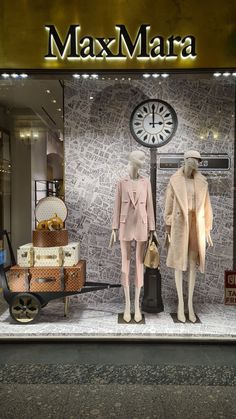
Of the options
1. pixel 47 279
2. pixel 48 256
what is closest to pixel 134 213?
pixel 48 256

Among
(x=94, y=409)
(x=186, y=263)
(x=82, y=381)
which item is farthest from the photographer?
(x=186, y=263)

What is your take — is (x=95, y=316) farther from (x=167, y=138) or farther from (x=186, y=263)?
(x=167, y=138)

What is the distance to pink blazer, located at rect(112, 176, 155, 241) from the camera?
4672 millimetres

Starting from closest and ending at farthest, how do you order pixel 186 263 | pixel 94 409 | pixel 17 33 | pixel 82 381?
pixel 94 409 < pixel 82 381 < pixel 17 33 < pixel 186 263

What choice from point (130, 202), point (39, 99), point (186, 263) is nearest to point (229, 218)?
point (186, 263)

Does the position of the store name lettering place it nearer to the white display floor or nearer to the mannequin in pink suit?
the mannequin in pink suit

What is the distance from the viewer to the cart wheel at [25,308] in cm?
457

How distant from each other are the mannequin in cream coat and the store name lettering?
132cm

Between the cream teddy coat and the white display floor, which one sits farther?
the cream teddy coat

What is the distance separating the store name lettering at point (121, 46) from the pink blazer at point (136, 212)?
1.56 metres

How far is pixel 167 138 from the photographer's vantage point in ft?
17.2

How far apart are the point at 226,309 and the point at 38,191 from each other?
3.00 metres

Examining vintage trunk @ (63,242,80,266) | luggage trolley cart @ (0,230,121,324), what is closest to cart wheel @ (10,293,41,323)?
luggage trolley cart @ (0,230,121,324)

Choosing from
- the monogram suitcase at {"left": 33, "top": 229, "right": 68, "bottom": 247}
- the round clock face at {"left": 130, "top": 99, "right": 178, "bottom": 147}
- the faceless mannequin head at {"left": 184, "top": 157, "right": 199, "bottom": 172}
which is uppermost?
the round clock face at {"left": 130, "top": 99, "right": 178, "bottom": 147}
